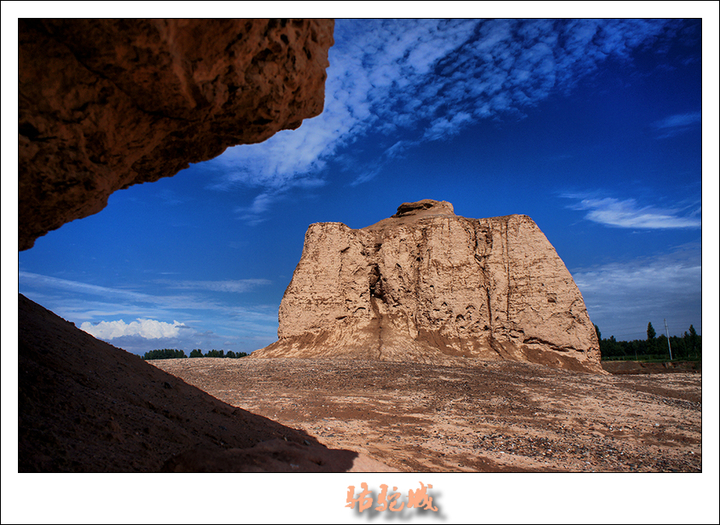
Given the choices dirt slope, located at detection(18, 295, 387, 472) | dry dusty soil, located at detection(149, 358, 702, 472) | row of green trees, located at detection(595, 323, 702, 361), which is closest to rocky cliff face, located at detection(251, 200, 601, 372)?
dry dusty soil, located at detection(149, 358, 702, 472)

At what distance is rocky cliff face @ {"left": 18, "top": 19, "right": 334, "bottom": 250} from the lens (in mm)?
2818

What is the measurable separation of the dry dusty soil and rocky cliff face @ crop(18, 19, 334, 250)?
474 cm

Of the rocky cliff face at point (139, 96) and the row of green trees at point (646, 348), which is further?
the row of green trees at point (646, 348)

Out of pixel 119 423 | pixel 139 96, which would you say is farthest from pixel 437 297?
pixel 139 96

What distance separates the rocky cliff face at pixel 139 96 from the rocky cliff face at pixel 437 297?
18235mm

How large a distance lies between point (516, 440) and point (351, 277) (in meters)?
20.6

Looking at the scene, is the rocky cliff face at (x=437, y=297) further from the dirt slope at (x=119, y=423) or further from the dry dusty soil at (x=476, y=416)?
the dirt slope at (x=119, y=423)

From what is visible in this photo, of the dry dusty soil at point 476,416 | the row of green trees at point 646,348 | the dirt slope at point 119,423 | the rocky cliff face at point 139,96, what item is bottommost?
the row of green trees at point 646,348

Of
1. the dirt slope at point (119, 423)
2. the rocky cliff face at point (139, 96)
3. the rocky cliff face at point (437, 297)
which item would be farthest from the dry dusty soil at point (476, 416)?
the rocky cliff face at point (437, 297)

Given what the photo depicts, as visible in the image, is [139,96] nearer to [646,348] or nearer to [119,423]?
[119,423]

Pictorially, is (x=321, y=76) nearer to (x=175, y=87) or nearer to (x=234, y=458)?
(x=175, y=87)

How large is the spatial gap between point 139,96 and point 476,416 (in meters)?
8.58

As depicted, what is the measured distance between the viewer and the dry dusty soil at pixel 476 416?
562 cm

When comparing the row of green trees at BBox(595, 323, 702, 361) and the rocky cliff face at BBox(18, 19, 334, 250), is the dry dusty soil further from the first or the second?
the row of green trees at BBox(595, 323, 702, 361)
